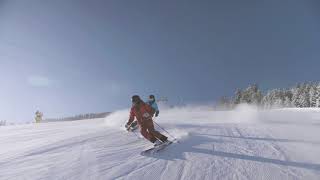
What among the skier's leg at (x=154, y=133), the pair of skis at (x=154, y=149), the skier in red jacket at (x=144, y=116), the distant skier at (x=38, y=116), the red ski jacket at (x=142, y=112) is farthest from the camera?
the distant skier at (x=38, y=116)

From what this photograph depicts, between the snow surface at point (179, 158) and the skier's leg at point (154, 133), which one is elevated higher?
the skier's leg at point (154, 133)

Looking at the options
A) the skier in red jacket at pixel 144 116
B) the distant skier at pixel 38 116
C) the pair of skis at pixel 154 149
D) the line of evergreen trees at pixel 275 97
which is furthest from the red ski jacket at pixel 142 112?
the line of evergreen trees at pixel 275 97

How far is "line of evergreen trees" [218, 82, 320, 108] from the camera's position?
9884 centimetres

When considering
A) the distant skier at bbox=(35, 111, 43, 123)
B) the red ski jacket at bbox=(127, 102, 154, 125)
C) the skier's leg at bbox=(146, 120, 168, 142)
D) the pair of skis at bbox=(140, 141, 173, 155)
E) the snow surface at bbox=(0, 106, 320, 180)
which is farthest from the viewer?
the distant skier at bbox=(35, 111, 43, 123)

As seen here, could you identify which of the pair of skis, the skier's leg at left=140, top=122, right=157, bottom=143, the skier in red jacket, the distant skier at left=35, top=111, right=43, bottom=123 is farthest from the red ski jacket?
the distant skier at left=35, top=111, right=43, bottom=123

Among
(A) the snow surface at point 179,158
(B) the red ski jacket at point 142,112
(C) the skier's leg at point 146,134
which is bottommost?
(A) the snow surface at point 179,158

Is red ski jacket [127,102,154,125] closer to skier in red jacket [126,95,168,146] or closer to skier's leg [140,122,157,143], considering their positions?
skier in red jacket [126,95,168,146]

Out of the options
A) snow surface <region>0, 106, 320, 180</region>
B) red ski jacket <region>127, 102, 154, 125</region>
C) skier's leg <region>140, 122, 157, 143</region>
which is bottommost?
snow surface <region>0, 106, 320, 180</region>

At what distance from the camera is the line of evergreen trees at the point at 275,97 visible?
324ft

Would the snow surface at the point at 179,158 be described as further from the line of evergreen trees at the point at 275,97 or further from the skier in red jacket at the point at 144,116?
the line of evergreen trees at the point at 275,97

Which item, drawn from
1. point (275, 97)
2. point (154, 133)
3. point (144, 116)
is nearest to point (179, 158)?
point (154, 133)

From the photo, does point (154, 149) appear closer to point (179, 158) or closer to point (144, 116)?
point (179, 158)

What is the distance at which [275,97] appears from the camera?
111 m

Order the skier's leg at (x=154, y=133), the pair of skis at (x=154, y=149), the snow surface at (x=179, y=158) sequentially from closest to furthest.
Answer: the snow surface at (x=179, y=158)
the pair of skis at (x=154, y=149)
the skier's leg at (x=154, y=133)
